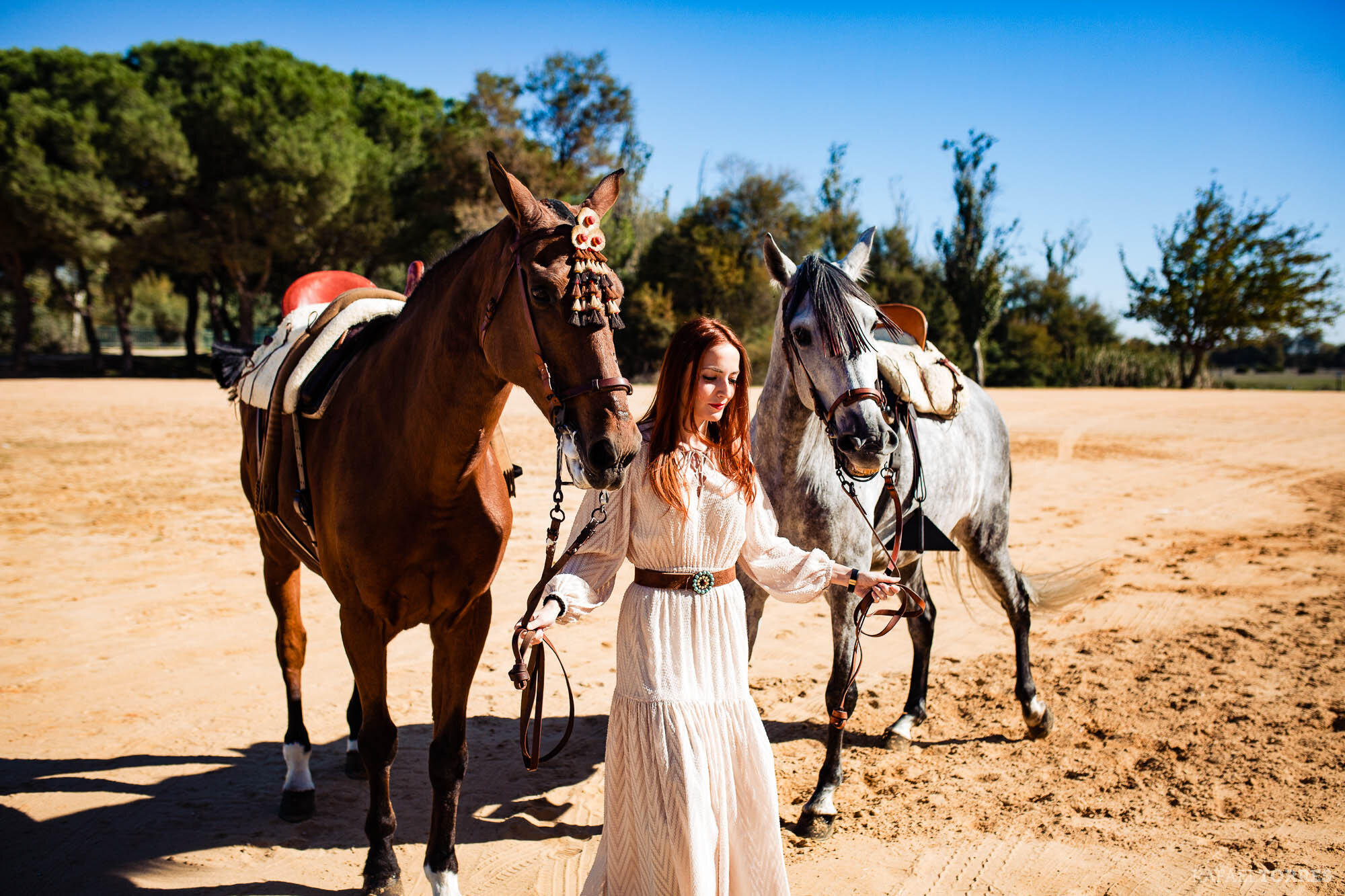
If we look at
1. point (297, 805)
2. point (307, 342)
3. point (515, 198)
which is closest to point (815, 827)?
point (297, 805)

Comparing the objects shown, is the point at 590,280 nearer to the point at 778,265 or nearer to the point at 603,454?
the point at 603,454

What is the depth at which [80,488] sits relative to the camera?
9109mm

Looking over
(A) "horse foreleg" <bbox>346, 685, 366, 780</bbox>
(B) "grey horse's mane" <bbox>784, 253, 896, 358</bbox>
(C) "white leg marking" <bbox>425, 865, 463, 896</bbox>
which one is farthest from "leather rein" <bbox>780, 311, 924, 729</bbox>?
(A) "horse foreleg" <bbox>346, 685, 366, 780</bbox>

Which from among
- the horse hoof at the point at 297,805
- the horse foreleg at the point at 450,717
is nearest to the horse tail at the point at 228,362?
the horse hoof at the point at 297,805

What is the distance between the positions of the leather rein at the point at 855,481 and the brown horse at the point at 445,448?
3.28 ft

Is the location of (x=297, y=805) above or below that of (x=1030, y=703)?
below

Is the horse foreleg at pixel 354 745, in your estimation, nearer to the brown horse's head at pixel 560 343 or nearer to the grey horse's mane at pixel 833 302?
the brown horse's head at pixel 560 343

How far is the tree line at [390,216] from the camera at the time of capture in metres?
26.3

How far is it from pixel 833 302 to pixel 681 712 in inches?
63.1

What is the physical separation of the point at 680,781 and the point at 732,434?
0.94 metres

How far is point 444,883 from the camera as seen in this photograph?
8.73 feet

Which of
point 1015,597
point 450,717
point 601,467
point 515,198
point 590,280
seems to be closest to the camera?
point 601,467

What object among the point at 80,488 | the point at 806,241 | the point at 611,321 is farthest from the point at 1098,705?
the point at 806,241

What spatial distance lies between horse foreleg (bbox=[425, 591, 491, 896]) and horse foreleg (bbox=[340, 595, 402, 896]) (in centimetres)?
16
